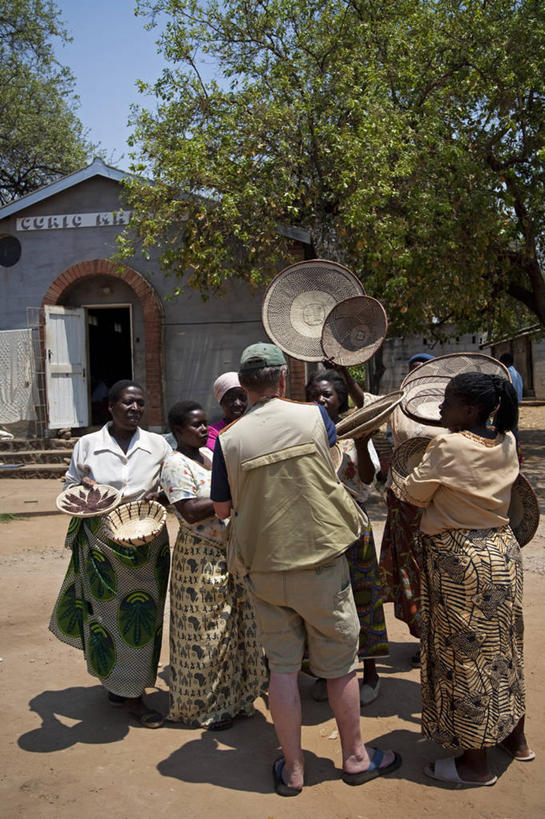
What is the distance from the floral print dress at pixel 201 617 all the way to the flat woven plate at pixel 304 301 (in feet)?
4.83

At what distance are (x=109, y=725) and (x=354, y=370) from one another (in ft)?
54.0

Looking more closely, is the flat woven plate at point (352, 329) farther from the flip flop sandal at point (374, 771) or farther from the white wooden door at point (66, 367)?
the white wooden door at point (66, 367)

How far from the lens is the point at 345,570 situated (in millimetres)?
2793

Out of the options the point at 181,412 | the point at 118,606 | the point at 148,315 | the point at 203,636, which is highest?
the point at 148,315

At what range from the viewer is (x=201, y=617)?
11.0 feet

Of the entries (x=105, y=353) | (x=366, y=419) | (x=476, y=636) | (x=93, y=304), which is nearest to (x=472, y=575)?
(x=476, y=636)

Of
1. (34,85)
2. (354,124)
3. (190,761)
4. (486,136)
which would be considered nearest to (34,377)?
(354,124)

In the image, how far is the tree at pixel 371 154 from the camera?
9.19 m

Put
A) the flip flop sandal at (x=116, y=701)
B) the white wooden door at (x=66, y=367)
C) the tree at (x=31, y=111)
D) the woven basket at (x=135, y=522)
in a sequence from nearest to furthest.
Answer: the woven basket at (x=135, y=522), the flip flop sandal at (x=116, y=701), the white wooden door at (x=66, y=367), the tree at (x=31, y=111)

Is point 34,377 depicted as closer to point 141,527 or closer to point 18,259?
point 18,259

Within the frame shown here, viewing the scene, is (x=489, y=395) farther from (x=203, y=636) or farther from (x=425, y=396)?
(x=203, y=636)

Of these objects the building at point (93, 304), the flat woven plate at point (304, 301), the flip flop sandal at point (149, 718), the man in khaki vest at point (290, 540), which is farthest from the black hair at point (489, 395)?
the building at point (93, 304)

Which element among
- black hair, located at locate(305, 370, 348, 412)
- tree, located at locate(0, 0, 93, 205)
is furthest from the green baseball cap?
tree, located at locate(0, 0, 93, 205)

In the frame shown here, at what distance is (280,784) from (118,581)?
1.23 metres
